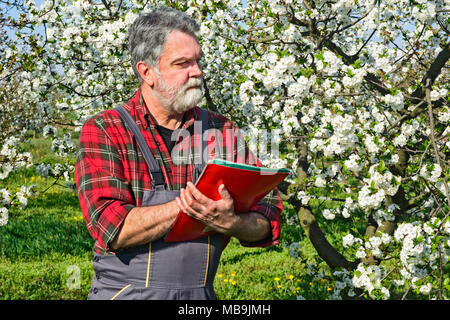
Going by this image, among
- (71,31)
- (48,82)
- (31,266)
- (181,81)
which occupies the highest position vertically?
(71,31)

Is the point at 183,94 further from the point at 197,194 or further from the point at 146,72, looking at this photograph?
the point at 197,194

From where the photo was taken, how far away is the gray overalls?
181 cm

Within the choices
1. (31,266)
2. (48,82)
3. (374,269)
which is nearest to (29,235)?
(31,266)

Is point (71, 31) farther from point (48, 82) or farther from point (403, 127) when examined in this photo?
point (403, 127)

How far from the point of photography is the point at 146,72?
2109mm

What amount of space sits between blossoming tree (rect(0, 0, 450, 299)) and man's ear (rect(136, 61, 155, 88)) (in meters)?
1.63

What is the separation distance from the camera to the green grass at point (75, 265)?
4863mm

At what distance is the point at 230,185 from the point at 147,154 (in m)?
0.45

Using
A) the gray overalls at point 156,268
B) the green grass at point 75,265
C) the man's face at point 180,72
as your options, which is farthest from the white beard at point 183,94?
the green grass at point 75,265

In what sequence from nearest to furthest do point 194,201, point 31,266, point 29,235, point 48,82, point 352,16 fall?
point 194,201 < point 352,16 < point 48,82 < point 31,266 < point 29,235

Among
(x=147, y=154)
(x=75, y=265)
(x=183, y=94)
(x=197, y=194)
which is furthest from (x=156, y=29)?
(x=75, y=265)

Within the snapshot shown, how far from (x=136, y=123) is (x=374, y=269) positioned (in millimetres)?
2280

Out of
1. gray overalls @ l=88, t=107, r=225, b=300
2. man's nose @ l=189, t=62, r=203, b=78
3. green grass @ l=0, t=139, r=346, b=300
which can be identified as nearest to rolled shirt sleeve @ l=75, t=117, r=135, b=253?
gray overalls @ l=88, t=107, r=225, b=300

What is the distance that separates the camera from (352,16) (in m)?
3.86
